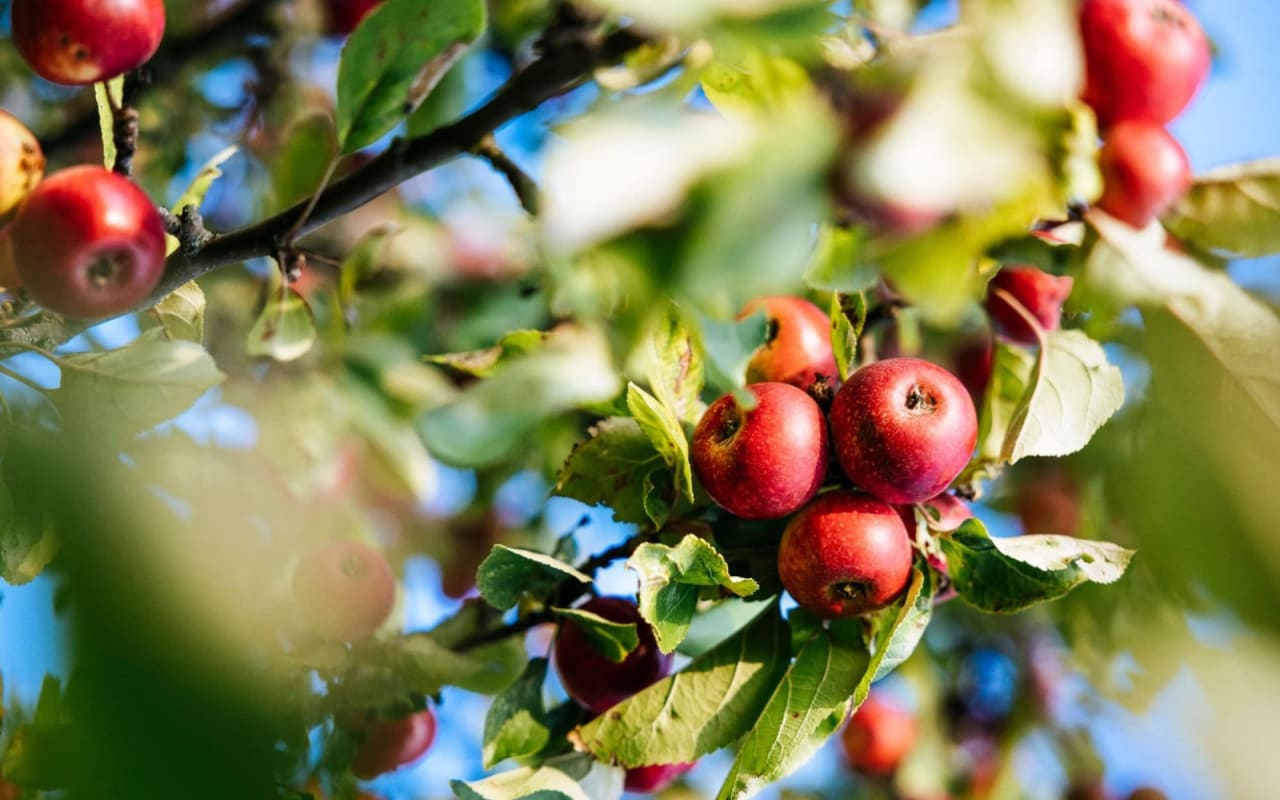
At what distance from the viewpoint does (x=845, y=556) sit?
1.12 meters

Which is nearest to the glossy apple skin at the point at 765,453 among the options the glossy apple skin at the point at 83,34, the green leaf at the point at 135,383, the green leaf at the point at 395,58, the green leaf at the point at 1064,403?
the green leaf at the point at 1064,403

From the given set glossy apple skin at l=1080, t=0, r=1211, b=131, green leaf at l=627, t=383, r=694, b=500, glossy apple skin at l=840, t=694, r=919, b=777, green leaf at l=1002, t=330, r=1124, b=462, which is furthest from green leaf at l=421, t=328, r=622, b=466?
glossy apple skin at l=840, t=694, r=919, b=777

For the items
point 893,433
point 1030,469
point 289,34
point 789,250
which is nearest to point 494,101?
point 893,433

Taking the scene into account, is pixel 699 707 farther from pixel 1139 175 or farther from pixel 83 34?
pixel 83 34

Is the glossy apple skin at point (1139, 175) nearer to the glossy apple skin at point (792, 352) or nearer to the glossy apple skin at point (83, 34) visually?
the glossy apple skin at point (792, 352)

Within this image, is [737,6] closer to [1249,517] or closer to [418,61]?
[1249,517]

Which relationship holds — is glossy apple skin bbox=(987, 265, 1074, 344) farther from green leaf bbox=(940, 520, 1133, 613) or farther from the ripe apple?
the ripe apple

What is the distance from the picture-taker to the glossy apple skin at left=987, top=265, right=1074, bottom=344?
1400 mm

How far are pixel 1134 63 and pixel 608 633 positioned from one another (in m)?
0.85

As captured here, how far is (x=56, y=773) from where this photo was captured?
1.45 feet

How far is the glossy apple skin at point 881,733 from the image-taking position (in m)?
2.86

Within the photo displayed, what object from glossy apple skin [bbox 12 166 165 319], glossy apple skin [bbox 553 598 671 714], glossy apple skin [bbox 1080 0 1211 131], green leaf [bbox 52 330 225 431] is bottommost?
glossy apple skin [bbox 553 598 671 714]

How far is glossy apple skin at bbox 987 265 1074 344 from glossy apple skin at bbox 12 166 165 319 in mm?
1015

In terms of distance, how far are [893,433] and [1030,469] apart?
5.26 ft
